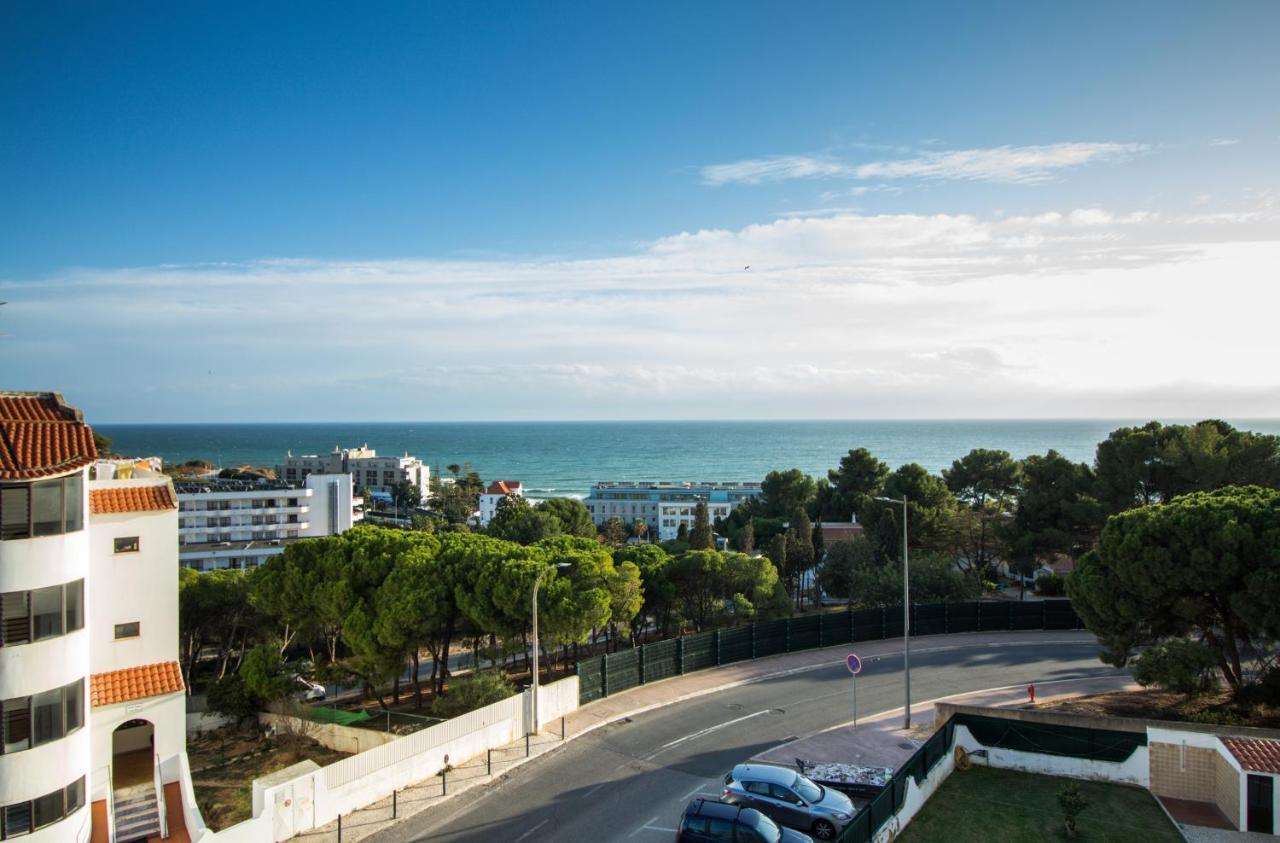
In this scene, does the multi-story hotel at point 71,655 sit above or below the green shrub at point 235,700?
above

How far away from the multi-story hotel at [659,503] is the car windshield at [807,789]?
274 feet

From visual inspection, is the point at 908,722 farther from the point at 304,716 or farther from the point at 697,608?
the point at 304,716

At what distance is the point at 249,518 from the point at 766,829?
252 ft

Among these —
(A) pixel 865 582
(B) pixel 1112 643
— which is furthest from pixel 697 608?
(B) pixel 1112 643

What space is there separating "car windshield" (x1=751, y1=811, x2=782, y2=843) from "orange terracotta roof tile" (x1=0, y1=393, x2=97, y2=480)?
14.9 meters

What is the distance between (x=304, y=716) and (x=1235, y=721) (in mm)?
25919

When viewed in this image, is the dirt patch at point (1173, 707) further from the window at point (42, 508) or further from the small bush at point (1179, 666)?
the window at point (42, 508)

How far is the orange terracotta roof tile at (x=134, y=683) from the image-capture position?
18891 millimetres

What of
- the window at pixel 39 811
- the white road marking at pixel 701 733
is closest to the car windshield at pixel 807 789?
the white road marking at pixel 701 733

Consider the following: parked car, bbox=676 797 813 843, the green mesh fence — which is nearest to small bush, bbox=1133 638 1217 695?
parked car, bbox=676 797 813 843

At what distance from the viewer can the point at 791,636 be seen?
32312mm

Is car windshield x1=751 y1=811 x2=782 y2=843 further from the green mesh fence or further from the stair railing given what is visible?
the stair railing

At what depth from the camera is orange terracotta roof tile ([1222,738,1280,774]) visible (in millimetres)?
17125

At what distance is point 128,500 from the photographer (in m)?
21.2
